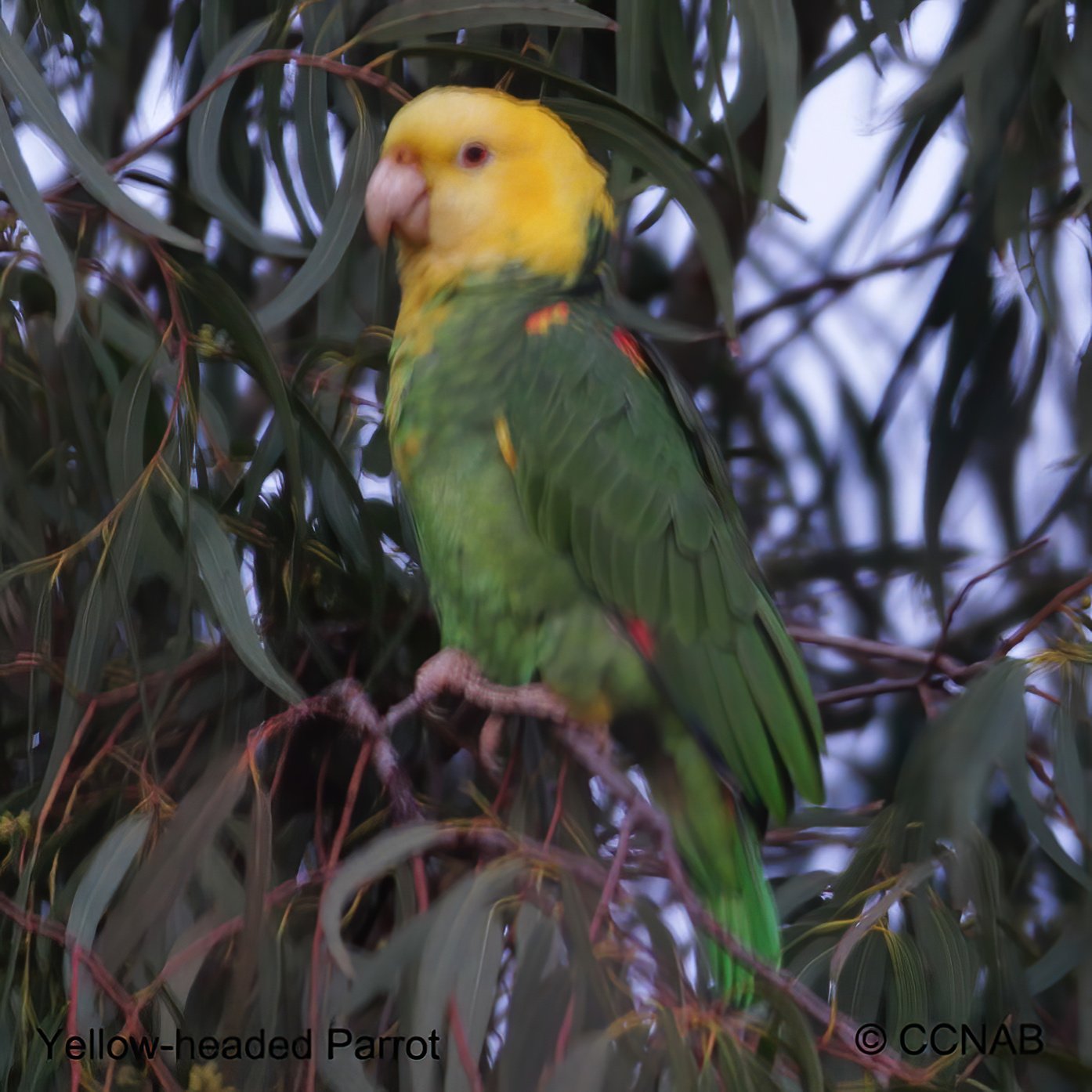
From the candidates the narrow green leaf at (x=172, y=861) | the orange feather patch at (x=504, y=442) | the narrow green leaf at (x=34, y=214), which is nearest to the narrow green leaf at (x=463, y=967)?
the narrow green leaf at (x=172, y=861)

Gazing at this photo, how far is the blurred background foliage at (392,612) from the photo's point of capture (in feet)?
2.74

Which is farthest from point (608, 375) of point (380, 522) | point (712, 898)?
point (712, 898)

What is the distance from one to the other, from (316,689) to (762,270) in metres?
0.76

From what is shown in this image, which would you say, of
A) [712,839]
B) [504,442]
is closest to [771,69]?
[504,442]

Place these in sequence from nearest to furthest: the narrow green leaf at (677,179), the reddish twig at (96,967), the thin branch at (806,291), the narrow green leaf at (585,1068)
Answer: the narrow green leaf at (585,1068) < the reddish twig at (96,967) < the narrow green leaf at (677,179) < the thin branch at (806,291)

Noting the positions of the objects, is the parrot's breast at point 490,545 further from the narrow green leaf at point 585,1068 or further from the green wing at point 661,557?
the narrow green leaf at point 585,1068

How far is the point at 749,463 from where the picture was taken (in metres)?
1.51

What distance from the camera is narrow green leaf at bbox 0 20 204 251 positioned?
83cm

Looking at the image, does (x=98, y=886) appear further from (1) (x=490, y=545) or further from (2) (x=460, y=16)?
(2) (x=460, y=16)

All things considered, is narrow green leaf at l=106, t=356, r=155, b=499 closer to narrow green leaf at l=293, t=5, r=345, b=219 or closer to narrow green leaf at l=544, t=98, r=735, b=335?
narrow green leaf at l=293, t=5, r=345, b=219

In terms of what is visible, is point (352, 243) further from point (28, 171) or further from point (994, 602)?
point (994, 602)

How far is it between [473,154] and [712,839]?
0.56m

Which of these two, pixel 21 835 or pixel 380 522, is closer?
pixel 21 835

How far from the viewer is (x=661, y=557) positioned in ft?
3.25
